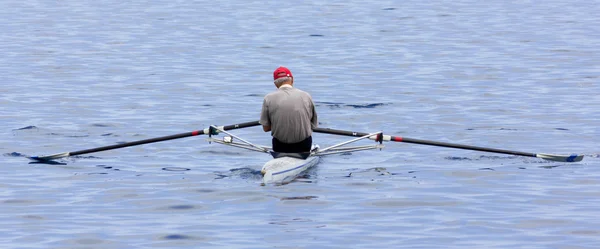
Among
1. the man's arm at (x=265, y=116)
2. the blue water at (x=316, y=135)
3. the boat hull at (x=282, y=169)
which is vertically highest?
the man's arm at (x=265, y=116)

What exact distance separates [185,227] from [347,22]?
50.1 meters

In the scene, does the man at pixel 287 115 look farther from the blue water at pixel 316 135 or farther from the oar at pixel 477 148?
the oar at pixel 477 148

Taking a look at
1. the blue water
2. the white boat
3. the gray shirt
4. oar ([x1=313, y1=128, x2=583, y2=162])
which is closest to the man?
the gray shirt

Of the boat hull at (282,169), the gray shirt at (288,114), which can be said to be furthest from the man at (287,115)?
the boat hull at (282,169)

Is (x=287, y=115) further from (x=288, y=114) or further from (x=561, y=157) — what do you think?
(x=561, y=157)

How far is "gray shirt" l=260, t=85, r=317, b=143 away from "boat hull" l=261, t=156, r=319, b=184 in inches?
16.9

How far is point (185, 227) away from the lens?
18.2 metres

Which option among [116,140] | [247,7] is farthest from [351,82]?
[247,7]

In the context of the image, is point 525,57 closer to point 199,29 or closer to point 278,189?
point 199,29

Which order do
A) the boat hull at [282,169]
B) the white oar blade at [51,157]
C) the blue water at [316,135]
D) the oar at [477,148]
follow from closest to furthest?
the blue water at [316,135], the boat hull at [282,169], the oar at [477,148], the white oar blade at [51,157]

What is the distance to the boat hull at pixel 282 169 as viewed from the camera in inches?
846

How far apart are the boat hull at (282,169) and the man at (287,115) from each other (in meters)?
0.32

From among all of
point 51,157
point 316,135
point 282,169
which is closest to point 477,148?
point 282,169

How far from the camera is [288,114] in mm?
21828
